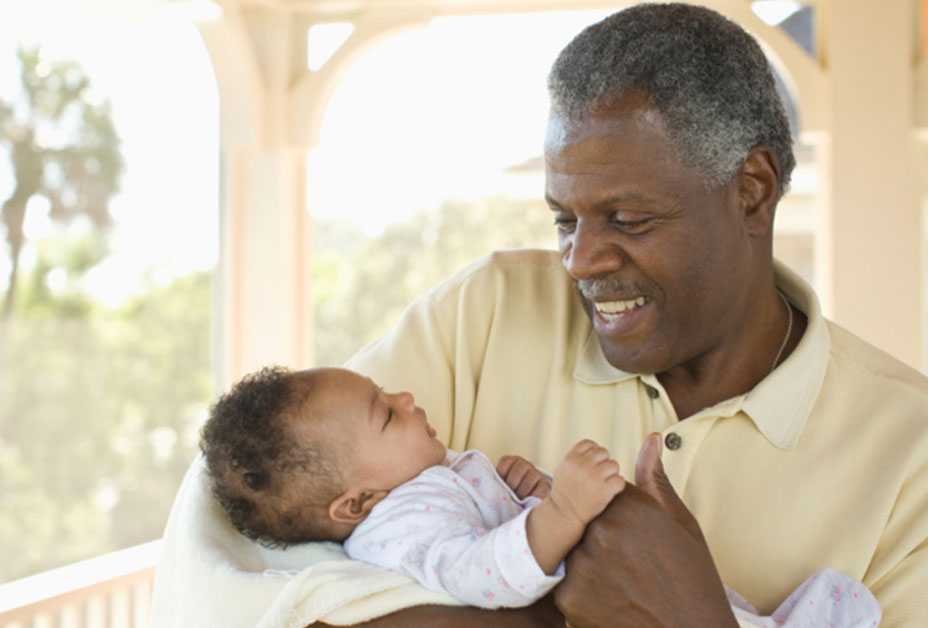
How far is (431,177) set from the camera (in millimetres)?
14062

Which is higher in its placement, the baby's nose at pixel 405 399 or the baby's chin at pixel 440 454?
the baby's nose at pixel 405 399

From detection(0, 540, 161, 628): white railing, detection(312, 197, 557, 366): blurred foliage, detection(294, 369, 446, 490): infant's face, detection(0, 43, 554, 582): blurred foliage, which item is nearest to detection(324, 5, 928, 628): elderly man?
detection(294, 369, 446, 490): infant's face

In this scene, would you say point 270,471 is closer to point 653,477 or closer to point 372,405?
point 372,405

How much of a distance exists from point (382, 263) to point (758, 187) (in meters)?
12.2

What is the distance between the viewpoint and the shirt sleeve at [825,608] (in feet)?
5.88

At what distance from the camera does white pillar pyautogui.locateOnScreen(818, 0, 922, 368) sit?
533cm

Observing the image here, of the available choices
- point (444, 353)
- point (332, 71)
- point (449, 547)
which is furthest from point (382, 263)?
point (449, 547)

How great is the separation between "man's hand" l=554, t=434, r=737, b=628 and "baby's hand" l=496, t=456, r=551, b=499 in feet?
0.82

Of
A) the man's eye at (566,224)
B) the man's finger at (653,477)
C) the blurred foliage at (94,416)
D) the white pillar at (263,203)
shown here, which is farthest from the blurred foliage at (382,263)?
the man's finger at (653,477)

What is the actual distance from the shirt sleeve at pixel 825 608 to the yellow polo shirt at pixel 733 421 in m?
0.06

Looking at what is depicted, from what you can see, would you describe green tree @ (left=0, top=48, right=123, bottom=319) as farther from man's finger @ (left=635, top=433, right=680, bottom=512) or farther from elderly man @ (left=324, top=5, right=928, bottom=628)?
man's finger @ (left=635, top=433, right=680, bottom=512)

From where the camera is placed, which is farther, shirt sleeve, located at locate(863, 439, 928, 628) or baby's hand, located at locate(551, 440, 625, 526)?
shirt sleeve, located at locate(863, 439, 928, 628)

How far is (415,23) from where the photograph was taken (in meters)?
5.76

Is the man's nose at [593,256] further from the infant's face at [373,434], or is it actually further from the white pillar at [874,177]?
the white pillar at [874,177]
